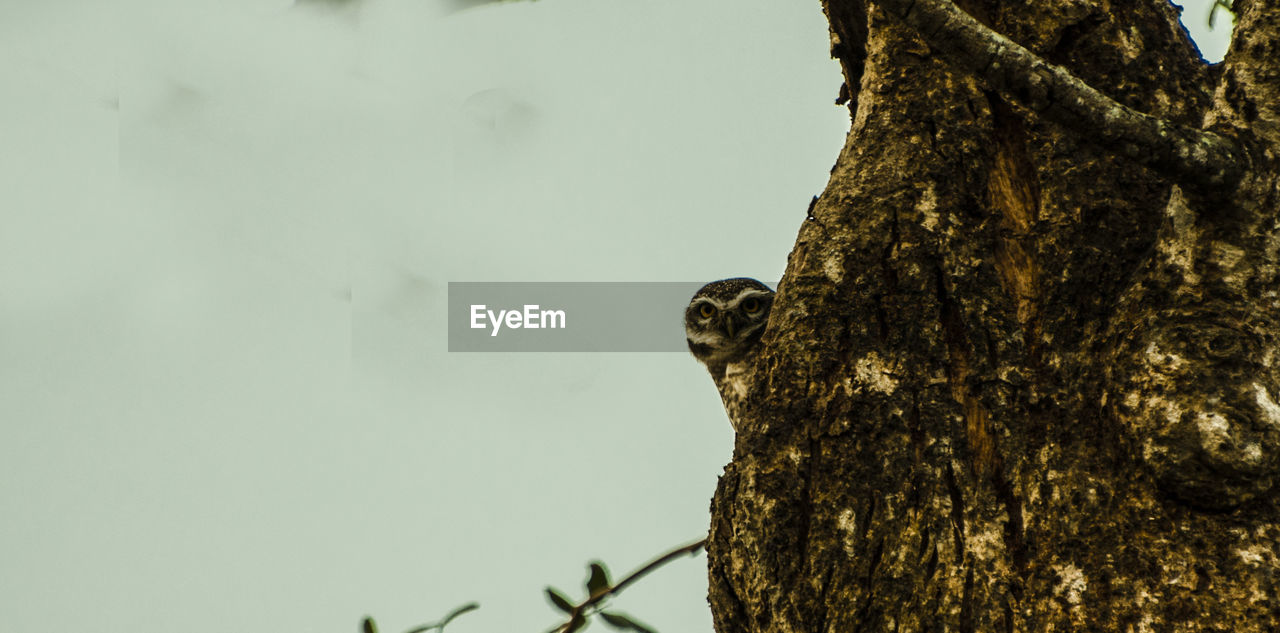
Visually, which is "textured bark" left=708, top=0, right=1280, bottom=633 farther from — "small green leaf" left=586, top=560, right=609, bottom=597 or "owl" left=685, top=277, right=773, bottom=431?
"owl" left=685, top=277, right=773, bottom=431

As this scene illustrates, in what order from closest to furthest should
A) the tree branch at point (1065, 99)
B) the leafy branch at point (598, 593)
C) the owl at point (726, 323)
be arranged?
1. the tree branch at point (1065, 99)
2. the leafy branch at point (598, 593)
3. the owl at point (726, 323)

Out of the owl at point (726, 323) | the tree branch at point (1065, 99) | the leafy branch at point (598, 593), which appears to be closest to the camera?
the tree branch at point (1065, 99)

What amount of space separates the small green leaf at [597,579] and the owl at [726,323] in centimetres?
130

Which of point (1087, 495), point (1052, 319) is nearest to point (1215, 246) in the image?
point (1052, 319)

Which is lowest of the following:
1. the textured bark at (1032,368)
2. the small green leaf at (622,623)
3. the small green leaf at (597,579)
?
the small green leaf at (622,623)

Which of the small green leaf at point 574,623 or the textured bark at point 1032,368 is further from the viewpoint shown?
the small green leaf at point 574,623

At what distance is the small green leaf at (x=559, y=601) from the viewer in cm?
331

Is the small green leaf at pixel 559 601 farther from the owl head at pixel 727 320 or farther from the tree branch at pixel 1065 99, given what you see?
the tree branch at pixel 1065 99

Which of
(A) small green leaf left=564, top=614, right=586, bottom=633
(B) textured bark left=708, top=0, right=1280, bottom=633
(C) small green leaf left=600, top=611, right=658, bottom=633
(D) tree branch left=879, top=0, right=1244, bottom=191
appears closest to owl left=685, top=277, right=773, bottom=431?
(C) small green leaf left=600, top=611, right=658, bottom=633

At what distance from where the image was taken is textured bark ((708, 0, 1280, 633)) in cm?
157

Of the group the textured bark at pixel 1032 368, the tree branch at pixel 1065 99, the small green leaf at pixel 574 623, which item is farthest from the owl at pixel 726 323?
the tree branch at pixel 1065 99

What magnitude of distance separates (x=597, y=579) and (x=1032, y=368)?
1834 mm

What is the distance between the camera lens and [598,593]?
10.8 ft

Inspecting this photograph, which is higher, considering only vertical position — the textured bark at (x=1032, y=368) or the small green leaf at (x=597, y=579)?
the textured bark at (x=1032, y=368)
